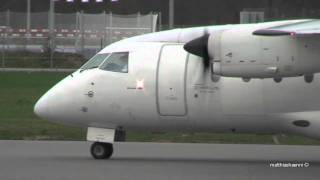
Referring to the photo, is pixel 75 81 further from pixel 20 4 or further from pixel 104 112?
pixel 20 4

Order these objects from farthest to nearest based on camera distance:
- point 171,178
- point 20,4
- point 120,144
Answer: point 20,4
point 120,144
point 171,178

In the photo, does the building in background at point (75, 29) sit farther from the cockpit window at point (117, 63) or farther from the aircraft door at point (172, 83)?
the aircraft door at point (172, 83)

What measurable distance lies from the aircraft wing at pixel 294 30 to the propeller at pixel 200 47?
133cm

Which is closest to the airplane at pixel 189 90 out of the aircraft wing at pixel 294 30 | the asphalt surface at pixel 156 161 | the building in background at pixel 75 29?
the aircraft wing at pixel 294 30

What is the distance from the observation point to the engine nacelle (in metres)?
12.4

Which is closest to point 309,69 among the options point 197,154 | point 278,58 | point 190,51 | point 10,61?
point 278,58

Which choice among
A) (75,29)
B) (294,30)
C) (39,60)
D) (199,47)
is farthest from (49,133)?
(75,29)

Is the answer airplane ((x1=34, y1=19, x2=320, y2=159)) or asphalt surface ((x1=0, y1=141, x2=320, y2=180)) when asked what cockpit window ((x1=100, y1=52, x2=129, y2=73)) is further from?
asphalt surface ((x1=0, y1=141, x2=320, y2=180))

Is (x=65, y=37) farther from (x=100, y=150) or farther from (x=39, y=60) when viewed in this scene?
(x=100, y=150)

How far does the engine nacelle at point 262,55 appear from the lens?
12.4 metres

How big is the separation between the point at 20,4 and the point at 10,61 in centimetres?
2816

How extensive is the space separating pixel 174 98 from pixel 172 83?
29 cm

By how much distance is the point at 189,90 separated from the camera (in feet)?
46.8

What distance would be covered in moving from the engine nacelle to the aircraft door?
4.85 feet
